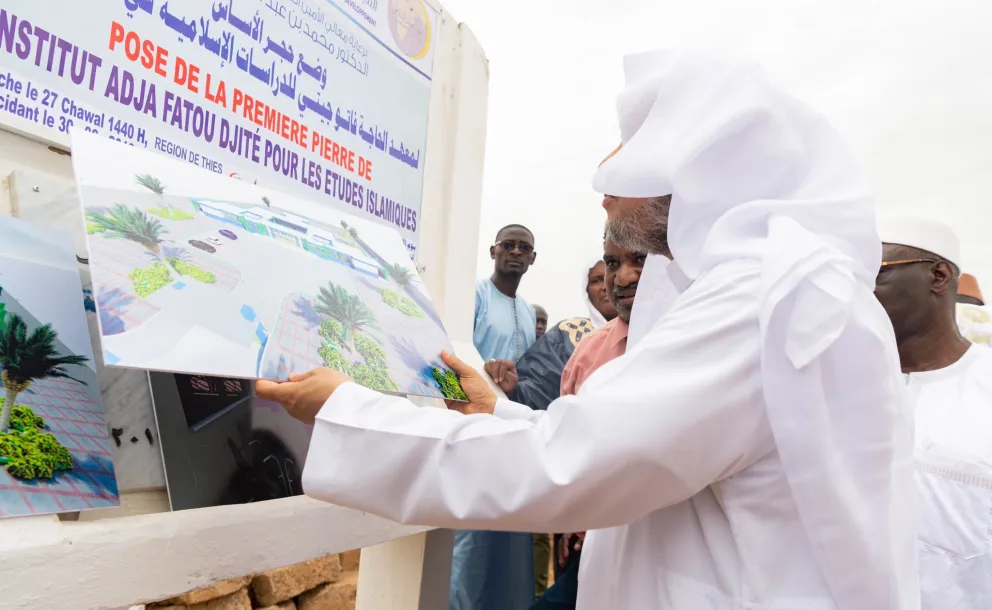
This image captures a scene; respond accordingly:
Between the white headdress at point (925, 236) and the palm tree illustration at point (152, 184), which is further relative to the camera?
the white headdress at point (925, 236)

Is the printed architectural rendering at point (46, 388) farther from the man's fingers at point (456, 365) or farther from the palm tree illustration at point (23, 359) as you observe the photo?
the man's fingers at point (456, 365)

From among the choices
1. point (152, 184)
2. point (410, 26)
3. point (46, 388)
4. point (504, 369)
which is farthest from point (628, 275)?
point (46, 388)

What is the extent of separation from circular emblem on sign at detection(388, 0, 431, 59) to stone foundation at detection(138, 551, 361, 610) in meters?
2.44

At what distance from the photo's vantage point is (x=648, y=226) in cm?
161

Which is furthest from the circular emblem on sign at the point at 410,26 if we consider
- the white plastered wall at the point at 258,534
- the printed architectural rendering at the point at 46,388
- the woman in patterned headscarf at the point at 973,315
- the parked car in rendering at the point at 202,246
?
the woman in patterned headscarf at the point at 973,315

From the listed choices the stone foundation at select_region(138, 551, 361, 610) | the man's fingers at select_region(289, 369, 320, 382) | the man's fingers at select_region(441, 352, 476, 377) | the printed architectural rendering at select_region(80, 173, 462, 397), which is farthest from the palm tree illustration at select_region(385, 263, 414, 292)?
the stone foundation at select_region(138, 551, 361, 610)

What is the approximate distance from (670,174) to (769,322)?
1.30ft

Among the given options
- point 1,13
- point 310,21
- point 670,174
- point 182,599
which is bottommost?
point 182,599

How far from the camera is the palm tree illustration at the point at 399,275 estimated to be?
1.82 m

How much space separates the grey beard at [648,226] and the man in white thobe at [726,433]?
182mm

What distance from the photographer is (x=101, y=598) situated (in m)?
1.10

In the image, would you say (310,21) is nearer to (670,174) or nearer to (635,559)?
(670,174)

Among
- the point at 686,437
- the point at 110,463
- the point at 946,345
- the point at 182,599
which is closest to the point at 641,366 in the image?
the point at 686,437

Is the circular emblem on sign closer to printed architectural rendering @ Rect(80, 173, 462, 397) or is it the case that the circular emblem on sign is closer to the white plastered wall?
the white plastered wall
